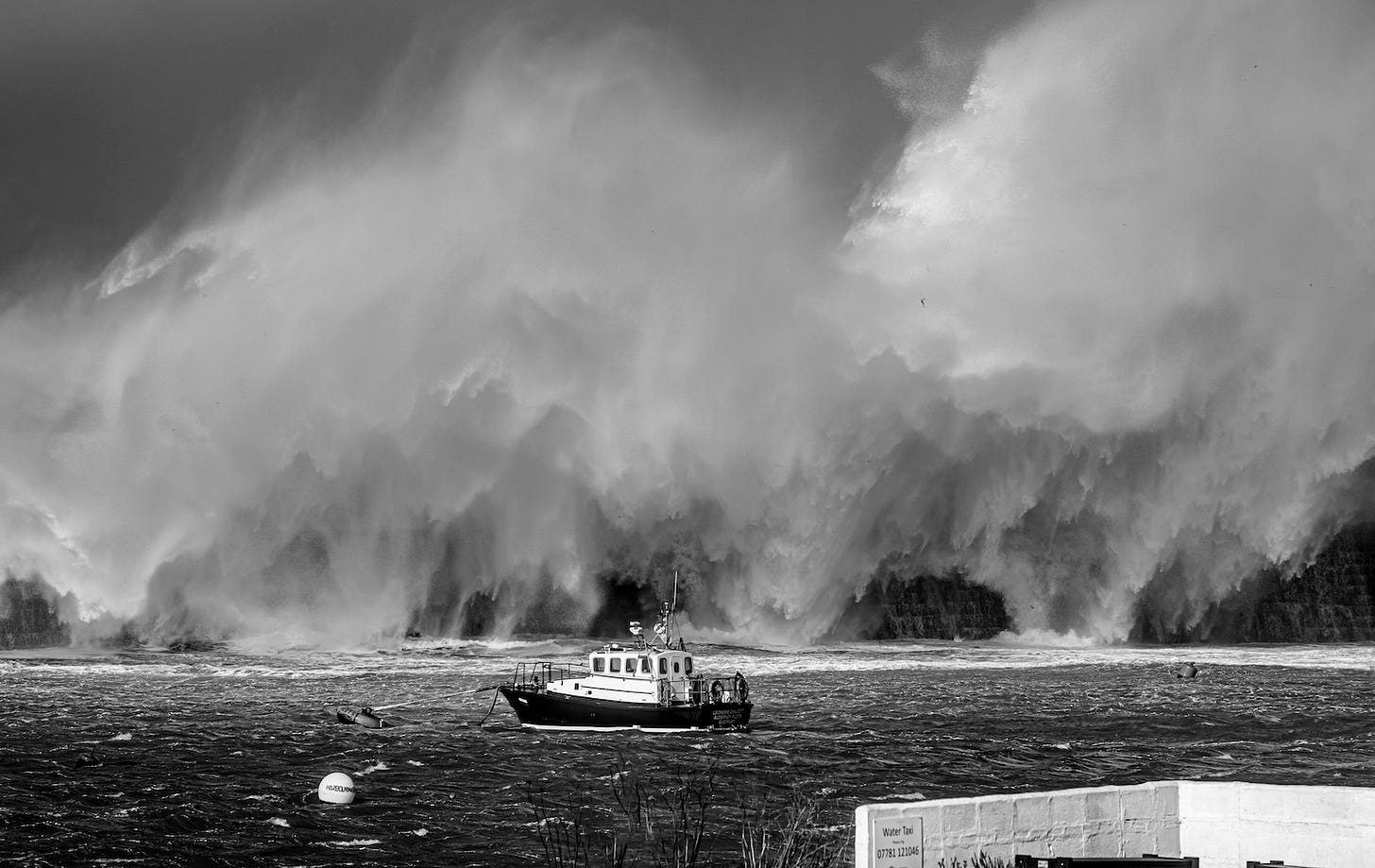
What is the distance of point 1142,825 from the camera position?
77.3 feet

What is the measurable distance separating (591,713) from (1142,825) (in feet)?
95.7

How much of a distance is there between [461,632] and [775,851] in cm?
6240

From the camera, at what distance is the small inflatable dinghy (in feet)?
157

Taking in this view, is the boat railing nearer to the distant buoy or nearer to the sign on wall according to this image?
the distant buoy

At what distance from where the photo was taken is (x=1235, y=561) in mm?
92438

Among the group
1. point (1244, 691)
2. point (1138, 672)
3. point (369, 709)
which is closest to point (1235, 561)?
point (1138, 672)

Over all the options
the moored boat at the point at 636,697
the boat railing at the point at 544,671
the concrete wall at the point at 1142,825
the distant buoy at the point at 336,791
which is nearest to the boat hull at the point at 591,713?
the moored boat at the point at 636,697

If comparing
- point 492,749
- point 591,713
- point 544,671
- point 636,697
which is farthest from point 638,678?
point 544,671

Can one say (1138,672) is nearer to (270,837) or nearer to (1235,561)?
(1235,561)

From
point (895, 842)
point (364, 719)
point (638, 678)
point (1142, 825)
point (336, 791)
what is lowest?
point (336, 791)

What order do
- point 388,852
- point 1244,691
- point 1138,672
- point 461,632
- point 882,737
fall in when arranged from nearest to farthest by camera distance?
point 388,852 → point 882,737 → point 1244,691 → point 1138,672 → point 461,632

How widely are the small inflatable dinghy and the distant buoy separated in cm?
1223

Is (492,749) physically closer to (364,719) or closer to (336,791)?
(364,719)

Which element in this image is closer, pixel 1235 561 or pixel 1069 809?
pixel 1069 809
